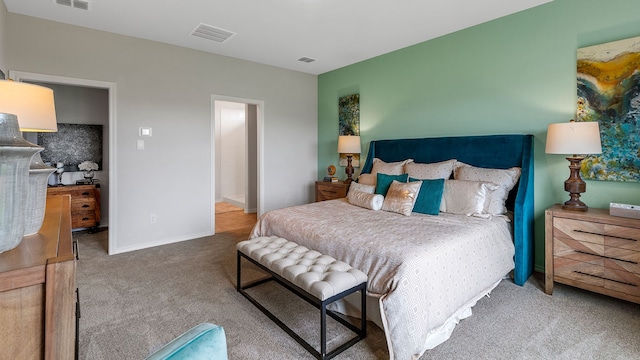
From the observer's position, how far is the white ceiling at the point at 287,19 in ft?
9.54

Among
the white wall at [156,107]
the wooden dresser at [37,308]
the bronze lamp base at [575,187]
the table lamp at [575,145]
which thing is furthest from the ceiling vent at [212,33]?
the bronze lamp base at [575,187]

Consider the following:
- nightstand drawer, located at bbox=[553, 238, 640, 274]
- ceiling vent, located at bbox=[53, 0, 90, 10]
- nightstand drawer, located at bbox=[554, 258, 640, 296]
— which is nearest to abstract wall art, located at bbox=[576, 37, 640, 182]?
nightstand drawer, located at bbox=[553, 238, 640, 274]

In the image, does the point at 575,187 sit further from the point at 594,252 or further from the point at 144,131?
the point at 144,131

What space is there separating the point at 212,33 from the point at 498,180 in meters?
3.48

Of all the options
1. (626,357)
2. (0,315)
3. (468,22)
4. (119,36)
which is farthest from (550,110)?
(119,36)

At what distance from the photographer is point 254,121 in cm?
620

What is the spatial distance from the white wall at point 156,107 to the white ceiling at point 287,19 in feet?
0.66

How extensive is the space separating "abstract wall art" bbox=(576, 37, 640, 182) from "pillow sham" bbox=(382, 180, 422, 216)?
1.45 metres

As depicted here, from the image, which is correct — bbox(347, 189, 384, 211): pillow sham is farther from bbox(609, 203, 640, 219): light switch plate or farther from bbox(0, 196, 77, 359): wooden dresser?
bbox(0, 196, 77, 359): wooden dresser

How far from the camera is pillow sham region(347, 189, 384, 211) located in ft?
10.3

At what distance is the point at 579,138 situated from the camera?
2434 mm

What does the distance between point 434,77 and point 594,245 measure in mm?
2374

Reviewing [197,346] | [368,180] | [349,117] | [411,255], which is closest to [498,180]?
[368,180]

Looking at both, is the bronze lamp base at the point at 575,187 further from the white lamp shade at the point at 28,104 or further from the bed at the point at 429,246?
the white lamp shade at the point at 28,104
